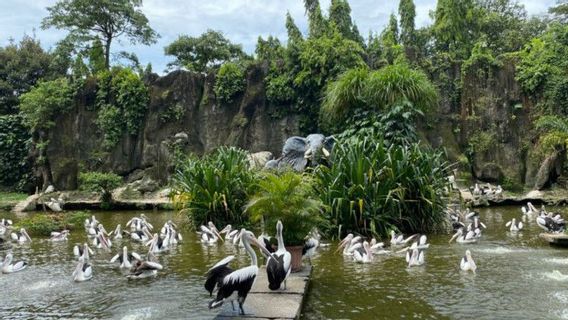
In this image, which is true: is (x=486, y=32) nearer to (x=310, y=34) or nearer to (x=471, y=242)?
(x=310, y=34)

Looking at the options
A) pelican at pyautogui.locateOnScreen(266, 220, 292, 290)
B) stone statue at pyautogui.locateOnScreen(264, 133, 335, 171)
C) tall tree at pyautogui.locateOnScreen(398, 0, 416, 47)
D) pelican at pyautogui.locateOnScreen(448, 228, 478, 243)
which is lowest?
pelican at pyautogui.locateOnScreen(448, 228, 478, 243)

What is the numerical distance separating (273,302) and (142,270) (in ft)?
10.6

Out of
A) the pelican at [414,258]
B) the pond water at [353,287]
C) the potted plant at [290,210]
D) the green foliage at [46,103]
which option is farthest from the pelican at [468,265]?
the green foliage at [46,103]

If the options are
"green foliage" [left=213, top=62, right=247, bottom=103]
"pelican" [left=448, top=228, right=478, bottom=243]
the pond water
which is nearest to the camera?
the pond water

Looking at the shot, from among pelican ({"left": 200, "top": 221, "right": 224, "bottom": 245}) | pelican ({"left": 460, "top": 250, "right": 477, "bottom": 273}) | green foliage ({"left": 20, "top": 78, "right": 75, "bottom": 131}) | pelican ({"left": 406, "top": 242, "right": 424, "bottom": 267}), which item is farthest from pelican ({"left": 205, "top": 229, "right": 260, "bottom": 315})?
green foliage ({"left": 20, "top": 78, "right": 75, "bottom": 131})

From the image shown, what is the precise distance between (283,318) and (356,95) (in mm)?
11884

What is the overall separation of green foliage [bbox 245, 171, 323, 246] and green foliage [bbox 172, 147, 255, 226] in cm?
508

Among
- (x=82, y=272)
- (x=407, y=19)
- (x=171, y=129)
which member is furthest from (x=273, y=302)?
(x=407, y=19)

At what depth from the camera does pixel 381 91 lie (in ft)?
53.2

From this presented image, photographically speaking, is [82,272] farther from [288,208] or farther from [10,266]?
[288,208]

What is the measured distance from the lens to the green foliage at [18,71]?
31.0m

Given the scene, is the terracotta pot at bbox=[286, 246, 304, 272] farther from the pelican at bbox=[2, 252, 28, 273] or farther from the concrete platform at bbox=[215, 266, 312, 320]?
the pelican at bbox=[2, 252, 28, 273]

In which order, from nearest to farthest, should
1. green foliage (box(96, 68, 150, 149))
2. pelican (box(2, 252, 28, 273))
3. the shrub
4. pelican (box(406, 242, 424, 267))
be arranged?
pelican (box(406, 242, 424, 267)) → pelican (box(2, 252, 28, 273)) → the shrub → green foliage (box(96, 68, 150, 149))

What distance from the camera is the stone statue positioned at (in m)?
15.1
